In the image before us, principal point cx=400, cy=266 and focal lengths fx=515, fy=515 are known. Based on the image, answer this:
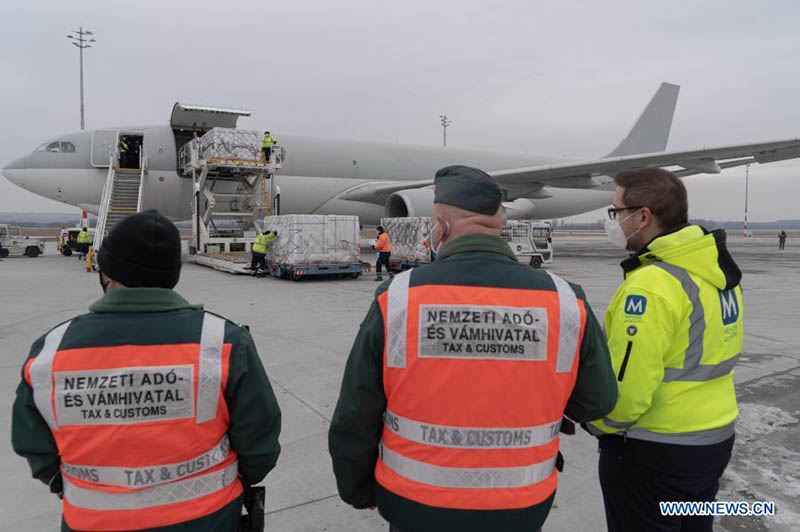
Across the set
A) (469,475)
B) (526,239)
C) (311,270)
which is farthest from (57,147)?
(469,475)

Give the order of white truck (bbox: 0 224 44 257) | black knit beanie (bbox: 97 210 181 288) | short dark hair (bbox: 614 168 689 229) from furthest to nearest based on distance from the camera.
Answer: white truck (bbox: 0 224 44 257)
short dark hair (bbox: 614 168 689 229)
black knit beanie (bbox: 97 210 181 288)

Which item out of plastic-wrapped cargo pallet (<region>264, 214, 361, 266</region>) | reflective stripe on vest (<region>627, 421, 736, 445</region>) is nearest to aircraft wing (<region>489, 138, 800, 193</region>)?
plastic-wrapped cargo pallet (<region>264, 214, 361, 266</region>)

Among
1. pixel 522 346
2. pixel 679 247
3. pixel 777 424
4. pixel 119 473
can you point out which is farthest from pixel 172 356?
pixel 777 424

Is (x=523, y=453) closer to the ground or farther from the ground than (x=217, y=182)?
closer to the ground

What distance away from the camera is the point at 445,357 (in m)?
1.52

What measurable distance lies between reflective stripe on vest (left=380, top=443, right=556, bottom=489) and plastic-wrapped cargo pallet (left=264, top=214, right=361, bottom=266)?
11084 mm

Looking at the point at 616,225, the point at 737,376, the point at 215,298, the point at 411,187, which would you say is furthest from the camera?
the point at 411,187

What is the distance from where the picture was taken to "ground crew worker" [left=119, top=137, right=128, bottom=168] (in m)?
16.5

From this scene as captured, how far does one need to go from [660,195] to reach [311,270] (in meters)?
10.8

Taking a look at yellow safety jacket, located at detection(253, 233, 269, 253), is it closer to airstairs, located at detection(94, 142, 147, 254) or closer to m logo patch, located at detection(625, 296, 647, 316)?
airstairs, located at detection(94, 142, 147, 254)

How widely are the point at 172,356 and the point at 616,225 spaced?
1842 mm

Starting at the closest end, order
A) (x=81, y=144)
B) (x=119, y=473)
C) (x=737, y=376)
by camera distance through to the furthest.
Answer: (x=119, y=473), (x=737, y=376), (x=81, y=144)

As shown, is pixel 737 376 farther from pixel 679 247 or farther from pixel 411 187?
pixel 411 187

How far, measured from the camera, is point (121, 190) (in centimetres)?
1634
